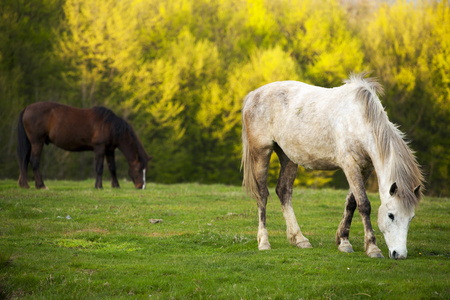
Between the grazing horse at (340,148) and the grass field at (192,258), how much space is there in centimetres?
47

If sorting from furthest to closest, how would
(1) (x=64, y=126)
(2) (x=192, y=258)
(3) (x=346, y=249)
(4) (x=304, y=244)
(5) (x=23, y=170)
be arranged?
(1) (x=64, y=126) < (5) (x=23, y=170) < (4) (x=304, y=244) < (3) (x=346, y=249) < (2) (x=192, y=258)

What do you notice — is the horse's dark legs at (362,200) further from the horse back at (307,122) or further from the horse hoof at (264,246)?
the horse hoof at (264,246)

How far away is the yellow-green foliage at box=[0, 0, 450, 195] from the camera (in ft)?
91.7

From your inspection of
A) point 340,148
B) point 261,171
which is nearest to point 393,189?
point 340,148

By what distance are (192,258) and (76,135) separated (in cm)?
1052

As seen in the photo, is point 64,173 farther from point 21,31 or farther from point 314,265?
point 314,265

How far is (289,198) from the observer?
7656 millimetres

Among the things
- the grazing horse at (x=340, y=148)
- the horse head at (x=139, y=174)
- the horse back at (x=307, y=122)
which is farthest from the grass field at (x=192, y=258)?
the horse head at (x=139, y=174)

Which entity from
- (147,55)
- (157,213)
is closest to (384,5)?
(147,55)

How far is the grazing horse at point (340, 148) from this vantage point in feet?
19.6

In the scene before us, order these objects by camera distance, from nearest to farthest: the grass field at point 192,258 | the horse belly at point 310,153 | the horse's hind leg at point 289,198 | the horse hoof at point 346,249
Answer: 1. the grass field at point 192,258
2. the horse hoof at point 346,249
3. the horse belly at point 310,153
4. the horse's hind leg at point 289,198

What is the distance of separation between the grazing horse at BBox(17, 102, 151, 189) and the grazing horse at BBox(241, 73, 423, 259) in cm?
892

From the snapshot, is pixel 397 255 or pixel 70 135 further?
pixel 70 135

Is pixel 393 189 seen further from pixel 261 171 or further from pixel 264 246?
pixel 261 171
